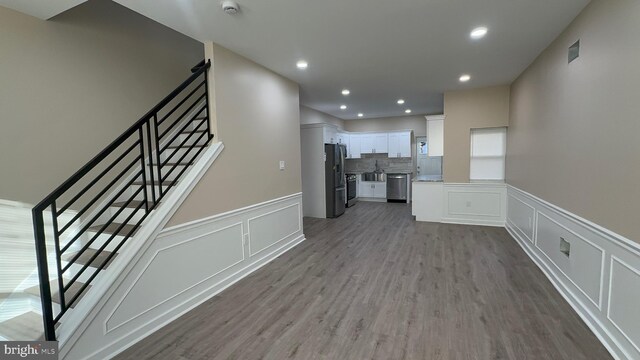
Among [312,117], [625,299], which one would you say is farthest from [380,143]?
[625,299]

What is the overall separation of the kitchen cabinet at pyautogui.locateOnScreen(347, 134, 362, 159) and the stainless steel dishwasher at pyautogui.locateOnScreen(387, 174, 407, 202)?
4.18 ft

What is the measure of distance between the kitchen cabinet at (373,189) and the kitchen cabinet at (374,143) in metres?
1.01

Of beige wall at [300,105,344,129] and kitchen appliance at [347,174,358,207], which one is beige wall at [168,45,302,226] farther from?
kitchen appliance at [347,174,358,207]

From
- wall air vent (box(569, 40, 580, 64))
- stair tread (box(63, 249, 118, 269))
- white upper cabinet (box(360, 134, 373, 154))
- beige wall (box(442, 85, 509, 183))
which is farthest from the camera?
white upper cabinet (box(360, 134, 373, 154))

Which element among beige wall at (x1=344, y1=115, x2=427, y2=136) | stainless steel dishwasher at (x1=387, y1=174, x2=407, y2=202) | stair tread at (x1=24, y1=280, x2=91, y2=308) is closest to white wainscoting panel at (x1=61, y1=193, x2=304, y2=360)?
stair tread at (x1=24, y1=280, x2=91, y2=308)

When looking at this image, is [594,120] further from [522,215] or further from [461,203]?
[461,203]

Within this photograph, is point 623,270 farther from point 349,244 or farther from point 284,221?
point 284,221

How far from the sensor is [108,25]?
3.00 meters

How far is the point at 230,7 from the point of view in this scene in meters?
2.33

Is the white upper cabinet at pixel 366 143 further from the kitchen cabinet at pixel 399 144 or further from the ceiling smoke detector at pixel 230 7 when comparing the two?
the ceiling smoke detector at pixel 230 7

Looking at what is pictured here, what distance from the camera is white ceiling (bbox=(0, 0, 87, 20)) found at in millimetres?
2197

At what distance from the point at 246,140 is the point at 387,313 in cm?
252

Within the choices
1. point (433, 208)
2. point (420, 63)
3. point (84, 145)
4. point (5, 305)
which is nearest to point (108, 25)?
point (84, 145)

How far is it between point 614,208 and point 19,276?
468 cm
